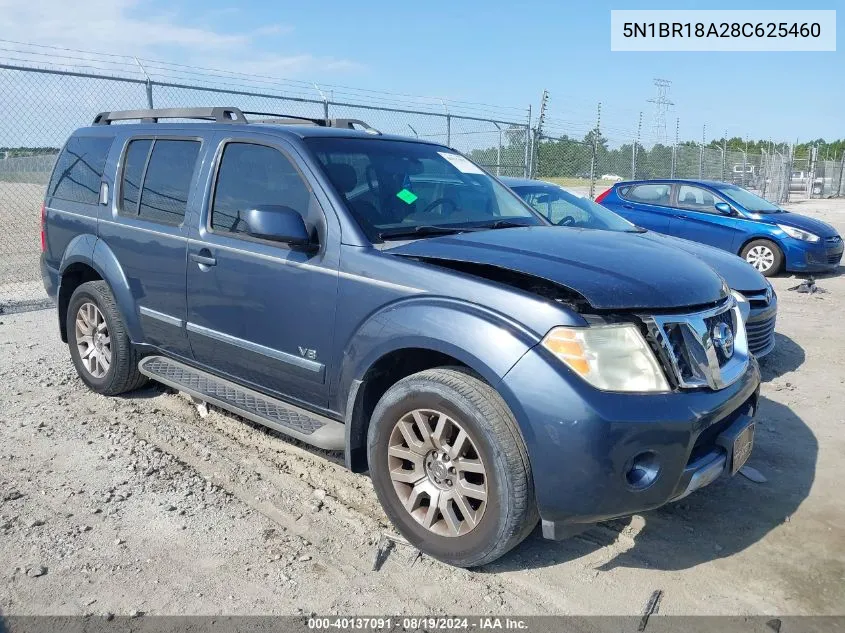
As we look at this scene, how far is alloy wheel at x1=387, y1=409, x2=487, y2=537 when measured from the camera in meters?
2.93

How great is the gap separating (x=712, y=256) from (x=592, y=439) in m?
4.29

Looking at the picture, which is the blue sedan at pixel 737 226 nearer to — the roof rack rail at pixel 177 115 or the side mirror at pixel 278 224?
the roof rack rail at pixel 177 115

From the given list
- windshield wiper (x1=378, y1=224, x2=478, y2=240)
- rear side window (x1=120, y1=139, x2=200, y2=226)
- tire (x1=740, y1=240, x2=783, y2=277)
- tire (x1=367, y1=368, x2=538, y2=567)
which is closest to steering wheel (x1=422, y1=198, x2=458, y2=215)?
windshield wiper (x1=378, y1=224, x2=478, y2=240)

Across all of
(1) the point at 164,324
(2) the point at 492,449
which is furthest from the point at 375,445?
(1) the point at 164,324

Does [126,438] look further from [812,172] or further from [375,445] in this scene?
[812,172]

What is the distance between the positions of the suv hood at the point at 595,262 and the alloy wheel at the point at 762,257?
320 inches

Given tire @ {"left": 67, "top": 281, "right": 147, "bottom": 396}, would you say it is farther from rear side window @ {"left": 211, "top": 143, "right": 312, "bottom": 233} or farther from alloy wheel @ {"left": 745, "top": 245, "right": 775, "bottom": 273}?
alloy wheel @ {"left": 745, "top": 245, "right": 775, "bottom": 273}

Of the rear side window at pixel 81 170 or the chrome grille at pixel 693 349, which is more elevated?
the rear side window at pixel 81 170

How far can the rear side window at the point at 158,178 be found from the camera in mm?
4273

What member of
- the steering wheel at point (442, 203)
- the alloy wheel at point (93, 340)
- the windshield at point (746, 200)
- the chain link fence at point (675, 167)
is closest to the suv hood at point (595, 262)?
the steering wheel at point (442, 203)

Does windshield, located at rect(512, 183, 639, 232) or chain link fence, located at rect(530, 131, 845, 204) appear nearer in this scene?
windshield, located at rect(512, 183, 639, 232)

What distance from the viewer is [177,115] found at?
474 cm

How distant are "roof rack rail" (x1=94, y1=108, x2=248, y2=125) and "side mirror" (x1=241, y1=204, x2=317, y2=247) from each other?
1.16m

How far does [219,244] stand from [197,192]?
16.5 inches
